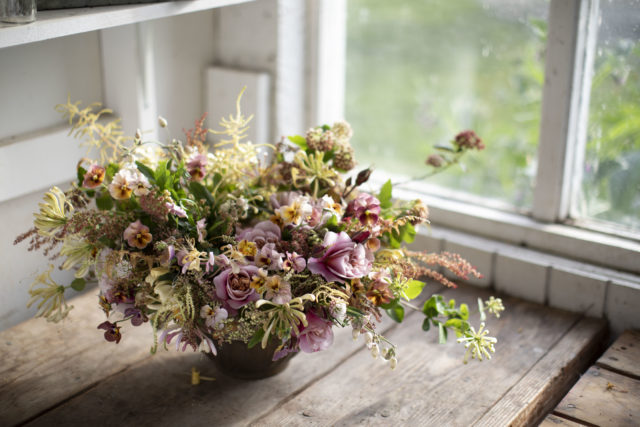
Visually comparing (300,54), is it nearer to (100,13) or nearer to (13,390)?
→ (100,13)

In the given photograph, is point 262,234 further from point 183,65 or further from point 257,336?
point 183,65

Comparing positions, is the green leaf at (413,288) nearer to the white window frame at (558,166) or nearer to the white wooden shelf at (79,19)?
the white window frame at (558,166)

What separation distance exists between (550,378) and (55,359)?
2.92ft

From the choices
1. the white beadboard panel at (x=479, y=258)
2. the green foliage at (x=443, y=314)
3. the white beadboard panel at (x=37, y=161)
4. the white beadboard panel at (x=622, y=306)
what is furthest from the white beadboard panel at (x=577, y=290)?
the white beadboard panel at (x=37, y=161)

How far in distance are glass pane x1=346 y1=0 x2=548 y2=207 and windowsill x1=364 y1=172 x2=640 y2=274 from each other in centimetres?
7

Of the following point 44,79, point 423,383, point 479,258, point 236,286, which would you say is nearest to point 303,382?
point 423,383

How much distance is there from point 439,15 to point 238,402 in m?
0.98

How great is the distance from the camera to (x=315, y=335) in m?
1.13

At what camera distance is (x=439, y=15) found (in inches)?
68.3

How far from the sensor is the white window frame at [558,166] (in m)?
1.49

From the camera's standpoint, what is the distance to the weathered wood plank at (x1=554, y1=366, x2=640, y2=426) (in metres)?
1.22

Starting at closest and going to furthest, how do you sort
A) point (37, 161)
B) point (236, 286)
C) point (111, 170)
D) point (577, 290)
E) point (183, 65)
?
point (236, 286)
point (111, 170)
point (37, 161)
point (577, 290)
point (183, 65)

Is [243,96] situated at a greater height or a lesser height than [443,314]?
greater

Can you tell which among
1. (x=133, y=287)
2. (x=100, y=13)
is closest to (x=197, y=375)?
(x=133, y=287)
